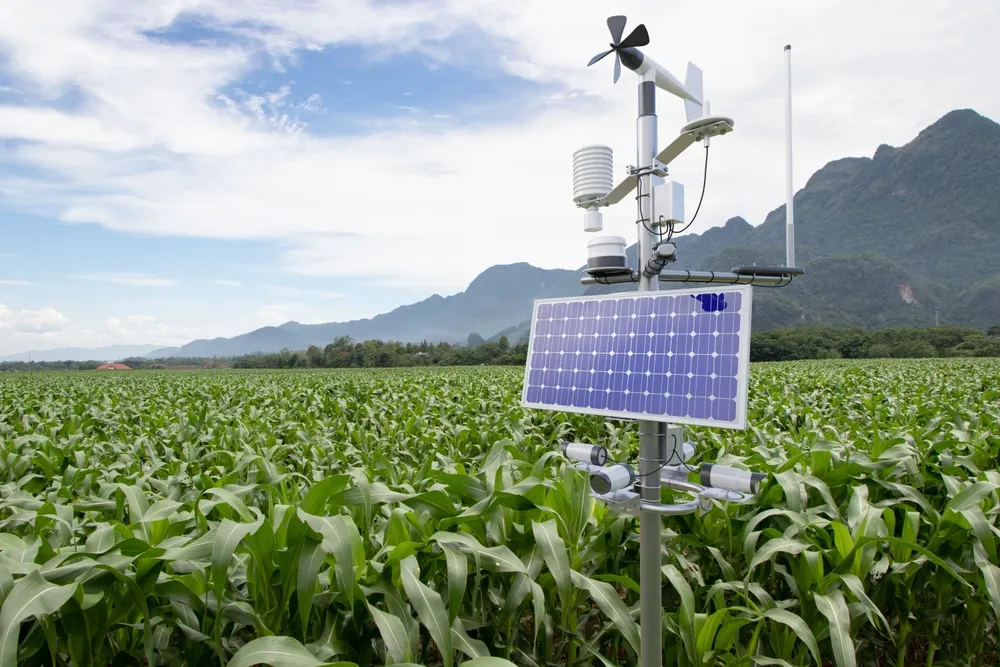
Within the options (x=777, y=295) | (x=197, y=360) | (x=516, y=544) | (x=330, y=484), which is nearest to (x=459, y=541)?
(x=516, y=544)

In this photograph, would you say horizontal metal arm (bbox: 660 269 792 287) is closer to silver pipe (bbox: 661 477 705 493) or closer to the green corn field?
silver pipe (bbox: 661 477 705 493)

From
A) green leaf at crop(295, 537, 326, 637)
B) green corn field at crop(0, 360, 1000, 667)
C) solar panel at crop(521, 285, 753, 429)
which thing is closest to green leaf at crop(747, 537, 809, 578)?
green corn field at crop(0, 360, 1000, 667)

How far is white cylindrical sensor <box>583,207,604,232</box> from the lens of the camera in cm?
262

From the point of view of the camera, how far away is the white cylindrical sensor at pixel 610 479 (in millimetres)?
1958

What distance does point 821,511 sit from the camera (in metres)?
2.86

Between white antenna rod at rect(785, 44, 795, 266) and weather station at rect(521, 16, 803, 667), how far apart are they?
1.33ft

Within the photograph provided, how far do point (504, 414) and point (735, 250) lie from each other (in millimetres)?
71844

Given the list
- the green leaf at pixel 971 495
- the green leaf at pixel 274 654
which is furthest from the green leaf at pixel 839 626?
the green leaf at pixel 274 654

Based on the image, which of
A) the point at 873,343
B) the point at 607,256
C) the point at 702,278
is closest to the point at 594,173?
the point at 607,256

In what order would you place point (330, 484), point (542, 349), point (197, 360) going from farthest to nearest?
point (197, 360), point (542, 349), point (330, 484)

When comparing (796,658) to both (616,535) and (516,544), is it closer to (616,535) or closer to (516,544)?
(616,535)

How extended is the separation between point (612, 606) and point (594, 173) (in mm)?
1747

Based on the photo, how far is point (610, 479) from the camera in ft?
6.41

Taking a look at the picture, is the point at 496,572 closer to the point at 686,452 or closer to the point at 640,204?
the point at 686,452
